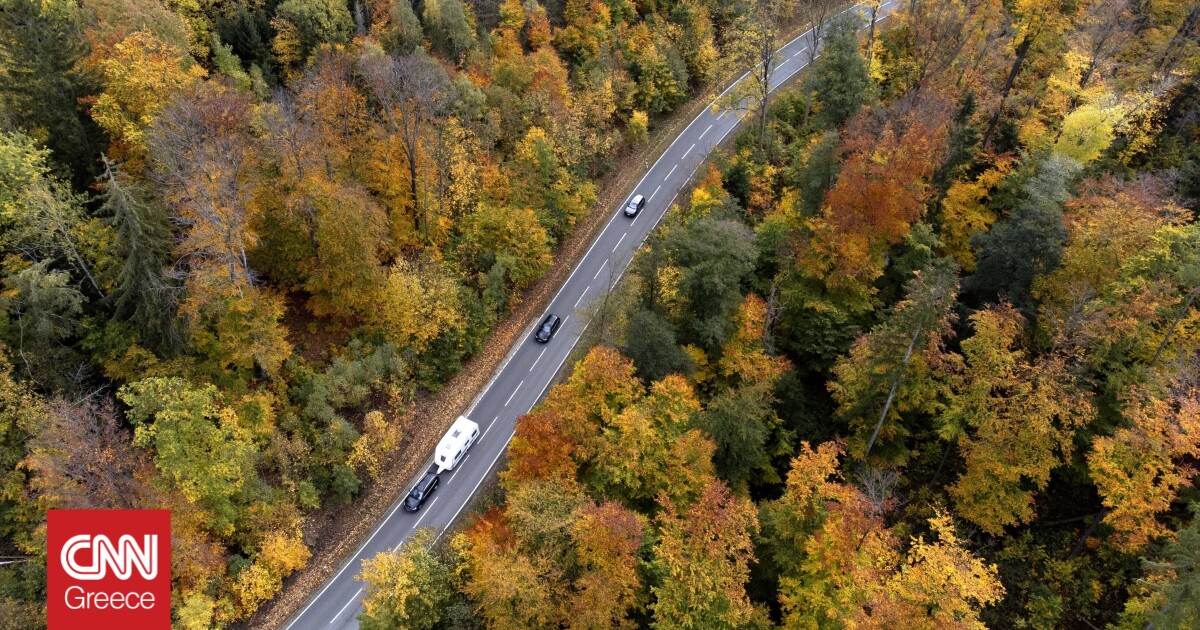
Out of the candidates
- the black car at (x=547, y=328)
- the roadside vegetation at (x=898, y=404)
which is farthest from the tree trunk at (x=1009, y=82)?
the black car at (x=547, y=328)

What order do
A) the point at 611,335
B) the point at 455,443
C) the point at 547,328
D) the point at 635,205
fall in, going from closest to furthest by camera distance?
the point at 455,443
the point at 611,335
the point at 547,328
the point at 635,205

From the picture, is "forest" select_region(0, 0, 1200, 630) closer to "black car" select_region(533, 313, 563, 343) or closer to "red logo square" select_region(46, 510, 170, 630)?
"red logo square" select_region(46, 510, 170, 630)

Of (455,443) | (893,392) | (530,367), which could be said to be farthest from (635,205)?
(893,392)

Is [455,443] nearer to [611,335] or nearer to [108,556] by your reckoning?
[611,335]

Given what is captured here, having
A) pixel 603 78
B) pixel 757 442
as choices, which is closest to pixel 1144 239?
pixel 757 442

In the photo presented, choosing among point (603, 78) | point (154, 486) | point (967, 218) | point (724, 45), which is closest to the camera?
point (154, 486)

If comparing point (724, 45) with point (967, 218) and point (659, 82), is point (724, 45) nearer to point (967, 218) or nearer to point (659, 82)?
point (659, 82)
